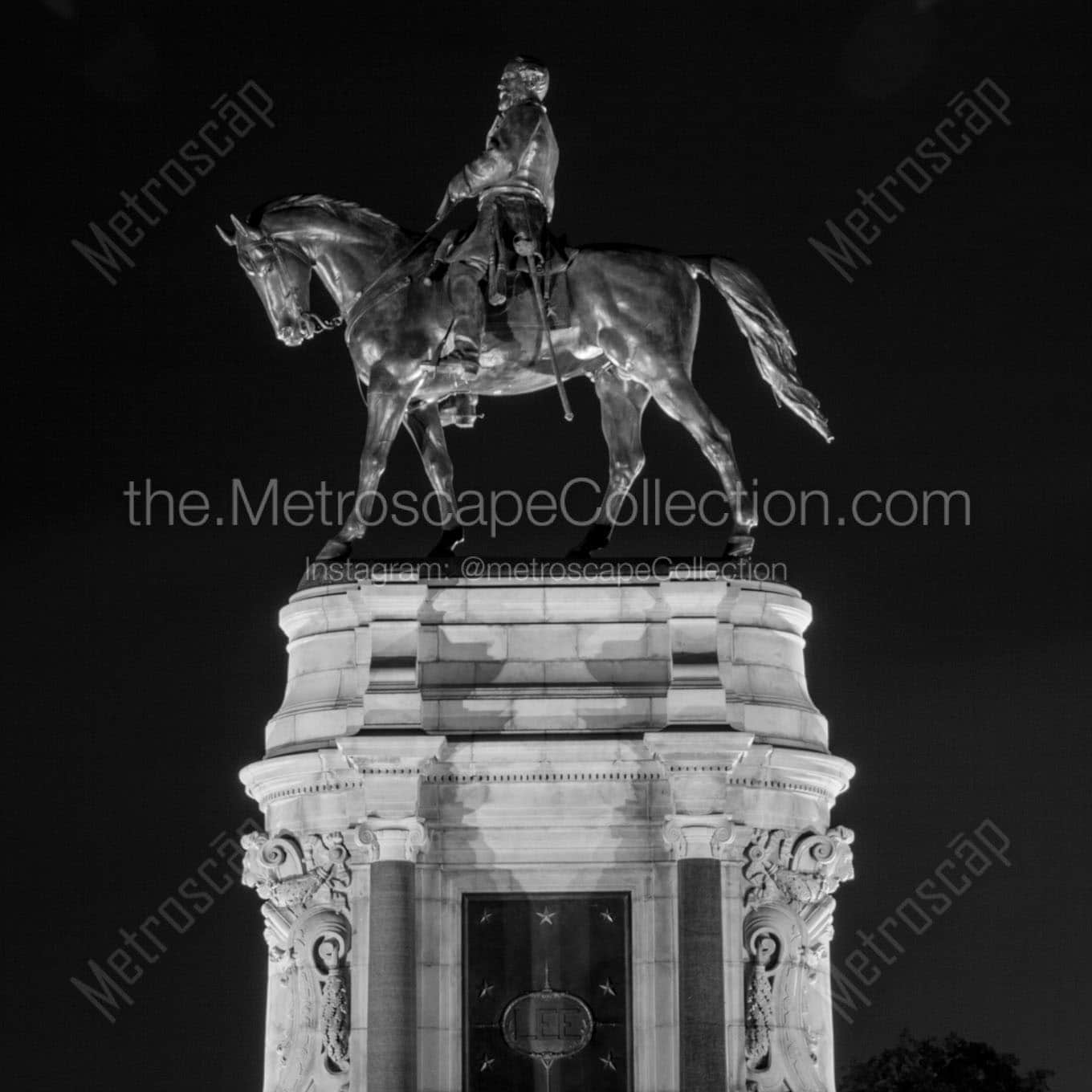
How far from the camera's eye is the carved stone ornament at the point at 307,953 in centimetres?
4444

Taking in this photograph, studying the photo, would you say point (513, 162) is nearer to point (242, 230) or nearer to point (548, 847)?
point (242, 230)

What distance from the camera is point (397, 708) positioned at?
44094 millimetres

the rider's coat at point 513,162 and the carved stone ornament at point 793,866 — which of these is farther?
the rider's coat at point 513,162

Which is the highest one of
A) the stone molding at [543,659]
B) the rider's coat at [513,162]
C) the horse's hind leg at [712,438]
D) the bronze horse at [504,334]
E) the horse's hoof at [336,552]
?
the rider's coat at [513,162]

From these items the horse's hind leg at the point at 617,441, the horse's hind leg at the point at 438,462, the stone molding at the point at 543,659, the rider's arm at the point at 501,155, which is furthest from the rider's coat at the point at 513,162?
the stone molding at the point at 543,659

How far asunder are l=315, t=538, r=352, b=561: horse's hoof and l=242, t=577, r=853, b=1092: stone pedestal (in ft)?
1.80

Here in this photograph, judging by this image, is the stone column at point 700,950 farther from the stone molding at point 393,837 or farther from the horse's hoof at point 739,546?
the horse's hoof at point 739,546

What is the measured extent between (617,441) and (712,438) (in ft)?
5.33

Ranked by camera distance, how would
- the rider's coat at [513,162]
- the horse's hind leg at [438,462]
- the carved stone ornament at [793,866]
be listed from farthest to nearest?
the horse's hind leg at [438,462]
the rider's coat at [513,162]
the carved stone ornament at [793,866]

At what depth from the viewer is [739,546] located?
1796 inches

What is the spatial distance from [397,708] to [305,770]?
1587 millimetres

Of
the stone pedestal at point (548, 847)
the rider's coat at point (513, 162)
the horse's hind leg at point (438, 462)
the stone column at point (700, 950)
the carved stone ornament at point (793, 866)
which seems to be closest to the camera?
the stone column at point (700, 950)

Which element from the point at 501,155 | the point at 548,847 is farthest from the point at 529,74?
the point at 548,847

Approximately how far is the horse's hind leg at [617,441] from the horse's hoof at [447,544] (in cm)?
145
